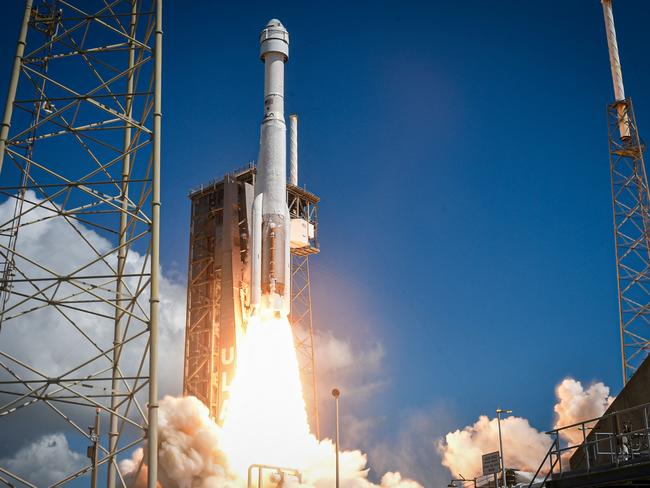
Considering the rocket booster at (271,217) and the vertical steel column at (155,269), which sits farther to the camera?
the rocket booster at (271,217)

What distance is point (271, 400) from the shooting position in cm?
4303

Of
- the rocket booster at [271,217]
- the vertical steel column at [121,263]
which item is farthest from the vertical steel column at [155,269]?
the rocket booster at [271,217]

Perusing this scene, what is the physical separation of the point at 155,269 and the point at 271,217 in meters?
22.2

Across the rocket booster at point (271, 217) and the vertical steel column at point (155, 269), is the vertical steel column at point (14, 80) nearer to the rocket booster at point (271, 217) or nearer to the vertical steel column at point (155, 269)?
the vertical steel column at point (155, 269)

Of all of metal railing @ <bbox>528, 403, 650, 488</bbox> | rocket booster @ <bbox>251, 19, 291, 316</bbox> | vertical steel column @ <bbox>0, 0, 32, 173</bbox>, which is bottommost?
metal railing @ <bbox>528, 403, 650, 488</bbox>

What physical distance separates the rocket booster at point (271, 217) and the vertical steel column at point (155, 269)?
20164 mm

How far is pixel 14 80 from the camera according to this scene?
2277cm

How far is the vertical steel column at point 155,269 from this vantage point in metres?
20.4

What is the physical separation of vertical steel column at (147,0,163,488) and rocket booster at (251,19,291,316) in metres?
20.2

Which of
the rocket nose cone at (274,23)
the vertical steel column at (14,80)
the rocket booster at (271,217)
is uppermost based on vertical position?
the rocket nose cone at (274,23)

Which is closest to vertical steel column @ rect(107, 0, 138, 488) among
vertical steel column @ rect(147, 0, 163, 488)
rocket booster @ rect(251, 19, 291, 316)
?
Answer: vertical steel column @ rect(147, 0, 163, 488)

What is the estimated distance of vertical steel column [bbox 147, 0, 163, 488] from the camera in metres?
20.4

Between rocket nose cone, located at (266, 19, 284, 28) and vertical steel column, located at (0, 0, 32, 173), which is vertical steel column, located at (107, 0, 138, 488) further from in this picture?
rocket nose cone, located at (266, 19, 284, 28)

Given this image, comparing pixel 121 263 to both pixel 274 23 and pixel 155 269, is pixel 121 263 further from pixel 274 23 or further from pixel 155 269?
pixel 274 23
